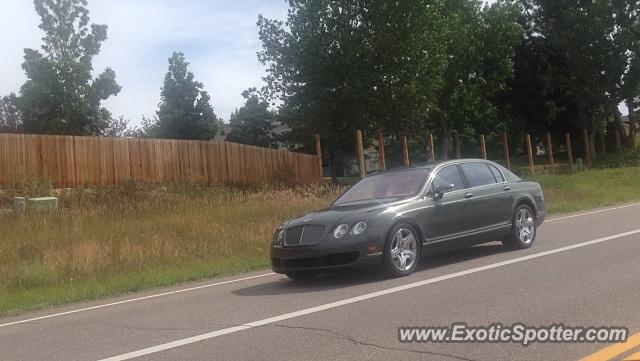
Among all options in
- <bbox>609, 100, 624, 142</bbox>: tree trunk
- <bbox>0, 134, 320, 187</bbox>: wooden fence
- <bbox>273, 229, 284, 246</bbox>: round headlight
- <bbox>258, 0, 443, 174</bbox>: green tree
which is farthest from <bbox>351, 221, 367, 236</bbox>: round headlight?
<bbox>609, 100, 624, 142</bbox>: tree trunk

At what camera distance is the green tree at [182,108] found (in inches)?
2162

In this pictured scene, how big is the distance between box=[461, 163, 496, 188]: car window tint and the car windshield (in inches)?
32.3

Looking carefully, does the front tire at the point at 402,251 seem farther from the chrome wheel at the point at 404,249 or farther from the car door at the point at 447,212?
the car door at the point at 447,212

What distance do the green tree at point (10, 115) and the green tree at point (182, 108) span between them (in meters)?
13.0

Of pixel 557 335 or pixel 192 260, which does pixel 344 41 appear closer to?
pixel 192 260

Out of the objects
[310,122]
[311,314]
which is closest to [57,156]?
[310,122]

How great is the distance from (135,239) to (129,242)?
0.31 meters

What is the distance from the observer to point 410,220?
9.13 m

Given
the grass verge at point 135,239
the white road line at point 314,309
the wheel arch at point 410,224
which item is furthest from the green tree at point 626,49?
the wheel arch at point 410,224

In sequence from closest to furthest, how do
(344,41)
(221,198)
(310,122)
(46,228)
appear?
(46,228), (221,198), (344,41), (310,122)

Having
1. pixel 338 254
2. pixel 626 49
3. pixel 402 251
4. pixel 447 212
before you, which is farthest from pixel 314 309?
pixel 626 49

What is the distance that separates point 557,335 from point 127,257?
369 inches

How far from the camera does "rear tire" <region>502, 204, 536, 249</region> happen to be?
10.9 meters

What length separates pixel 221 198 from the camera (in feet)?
65.5
